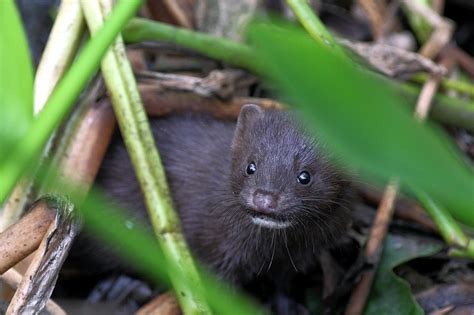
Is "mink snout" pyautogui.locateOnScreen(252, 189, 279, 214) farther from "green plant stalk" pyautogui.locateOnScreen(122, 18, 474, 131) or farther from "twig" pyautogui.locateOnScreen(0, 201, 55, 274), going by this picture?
"green plant stalk" pyautogui.locateOnScreen(122, 18, 474, 131)

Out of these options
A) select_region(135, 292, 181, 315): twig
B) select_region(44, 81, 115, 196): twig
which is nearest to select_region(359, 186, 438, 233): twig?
select_region(135, 292, 181, 315): twig

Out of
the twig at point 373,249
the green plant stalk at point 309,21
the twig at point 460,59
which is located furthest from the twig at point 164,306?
the twig at point 460,59

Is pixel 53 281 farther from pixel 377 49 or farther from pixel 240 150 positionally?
pixel 377 49

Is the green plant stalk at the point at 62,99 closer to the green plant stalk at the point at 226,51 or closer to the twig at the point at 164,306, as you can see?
the twig at the point at 164,306

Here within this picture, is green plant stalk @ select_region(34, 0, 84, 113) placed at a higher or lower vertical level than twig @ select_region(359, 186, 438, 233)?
higher

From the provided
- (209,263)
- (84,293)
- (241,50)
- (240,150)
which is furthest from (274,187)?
(84,293)

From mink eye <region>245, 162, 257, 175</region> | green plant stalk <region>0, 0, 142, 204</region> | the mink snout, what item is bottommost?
mink eye <region>245, 162, 257, 175</region>

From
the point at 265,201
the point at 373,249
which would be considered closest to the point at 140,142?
the point at 265,201
